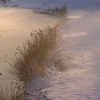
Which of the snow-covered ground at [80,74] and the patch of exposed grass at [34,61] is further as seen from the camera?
the patch of exposed grass at [34,61]

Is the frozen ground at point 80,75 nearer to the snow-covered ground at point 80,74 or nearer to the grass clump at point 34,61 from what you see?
the snow-covered ground at point 80,74

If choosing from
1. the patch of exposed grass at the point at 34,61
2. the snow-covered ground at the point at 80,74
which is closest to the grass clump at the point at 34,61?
the patch of exposed grass at the point at 34,61

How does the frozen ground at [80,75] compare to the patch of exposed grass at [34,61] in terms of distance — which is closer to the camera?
the frozen ground at [80,75]

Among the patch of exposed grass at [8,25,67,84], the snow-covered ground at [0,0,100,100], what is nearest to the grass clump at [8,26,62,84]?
the patch of exposed grass at [8,25,67,84]

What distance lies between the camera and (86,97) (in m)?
6.61

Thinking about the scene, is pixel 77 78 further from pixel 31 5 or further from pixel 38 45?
pixel 31 5

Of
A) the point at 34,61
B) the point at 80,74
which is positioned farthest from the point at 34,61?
the point at 80,74

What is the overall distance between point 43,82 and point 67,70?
101 centimetres

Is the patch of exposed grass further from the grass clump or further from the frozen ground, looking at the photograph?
the frozen ground

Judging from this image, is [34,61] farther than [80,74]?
Yes

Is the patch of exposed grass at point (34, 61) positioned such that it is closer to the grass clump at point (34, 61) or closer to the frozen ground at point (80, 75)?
the grass clump at point (34, 61)

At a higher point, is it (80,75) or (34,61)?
(34,61)

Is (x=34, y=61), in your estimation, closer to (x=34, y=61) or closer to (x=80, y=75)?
(x=34, y=61)

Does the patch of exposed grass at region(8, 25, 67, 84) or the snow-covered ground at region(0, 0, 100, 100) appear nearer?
→ the snow-covered ground at region(0, 0, 100, 100)
